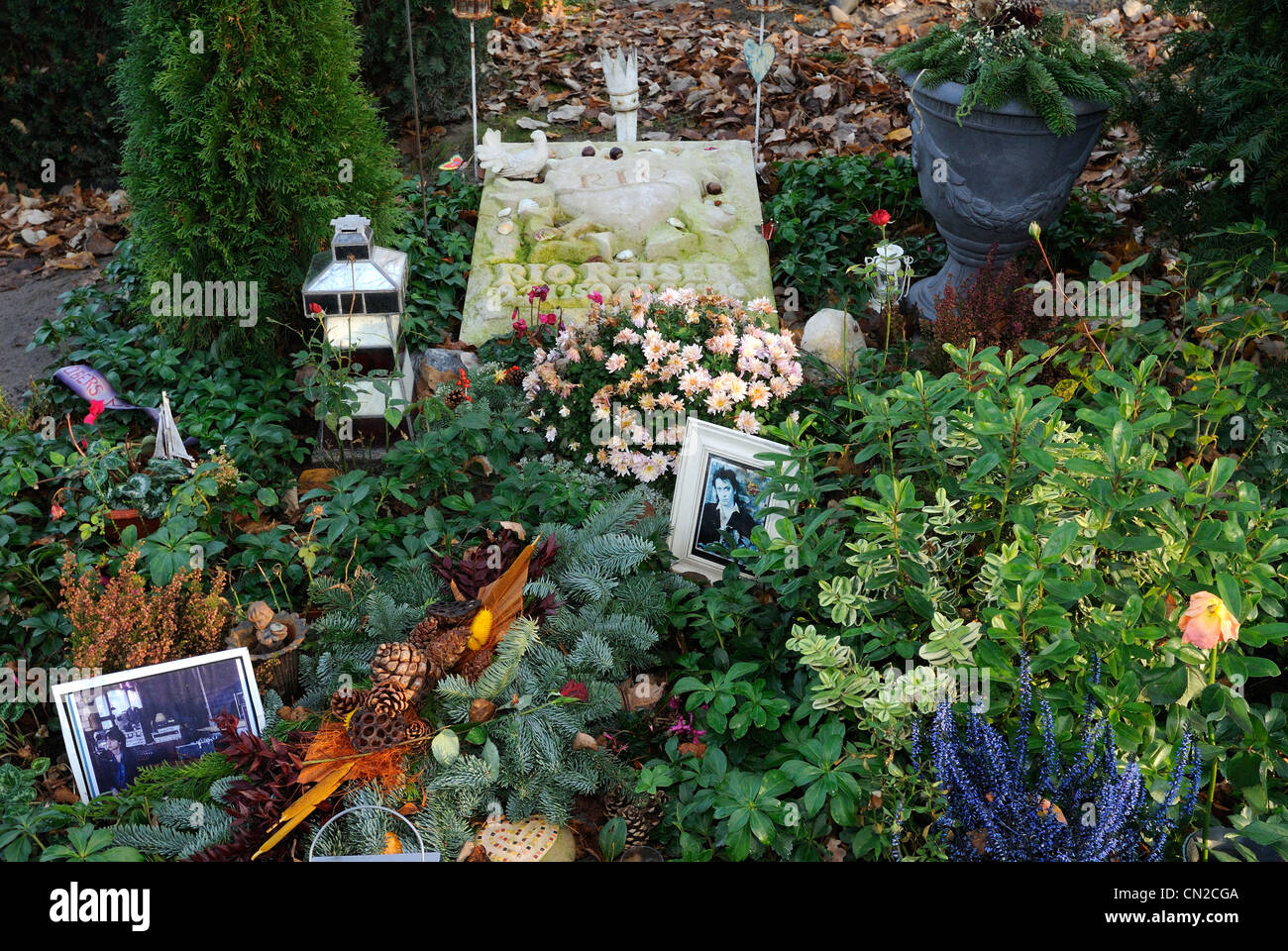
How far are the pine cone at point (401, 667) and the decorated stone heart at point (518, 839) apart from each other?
0.39 metres

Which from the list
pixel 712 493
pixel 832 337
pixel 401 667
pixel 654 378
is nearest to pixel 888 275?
pixel 832 337

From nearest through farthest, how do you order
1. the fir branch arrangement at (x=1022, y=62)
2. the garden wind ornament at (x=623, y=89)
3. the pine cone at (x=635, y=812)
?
the pine cone at (x=635, y=812)
the fir branch arrangement at (x=1022, y=62)
the garden wind ornament at (x=623, y=89)

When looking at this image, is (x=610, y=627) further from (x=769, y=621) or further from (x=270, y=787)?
(x=270, y=787)

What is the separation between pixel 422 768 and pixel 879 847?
1115mm

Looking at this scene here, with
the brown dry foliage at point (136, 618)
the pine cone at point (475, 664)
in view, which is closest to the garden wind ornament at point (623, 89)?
the brown dry foliage at point (136, 618)

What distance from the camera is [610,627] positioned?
2.98 meters

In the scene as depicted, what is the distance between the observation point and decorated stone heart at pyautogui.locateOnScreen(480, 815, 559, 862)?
2621mm

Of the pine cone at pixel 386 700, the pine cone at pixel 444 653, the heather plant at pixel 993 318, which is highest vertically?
the heather plant at pixel 993 318

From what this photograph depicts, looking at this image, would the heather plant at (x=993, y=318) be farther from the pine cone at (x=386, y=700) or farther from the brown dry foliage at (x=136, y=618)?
the brown dry foliage at (x=136, y=618)

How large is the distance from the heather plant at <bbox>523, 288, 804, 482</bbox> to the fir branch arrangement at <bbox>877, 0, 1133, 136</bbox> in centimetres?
→ 138

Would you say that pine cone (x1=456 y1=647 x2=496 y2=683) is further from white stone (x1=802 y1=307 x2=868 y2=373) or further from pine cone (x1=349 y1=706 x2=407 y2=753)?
white stone (x1=802 y1=307 x2=868 y2=373)

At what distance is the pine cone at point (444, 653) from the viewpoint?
109 inches

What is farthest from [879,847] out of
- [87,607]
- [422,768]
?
[87,607]

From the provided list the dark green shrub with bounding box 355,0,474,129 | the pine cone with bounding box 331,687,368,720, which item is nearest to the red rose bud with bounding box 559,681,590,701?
the pine cone with bounding box 331,687,368,720
